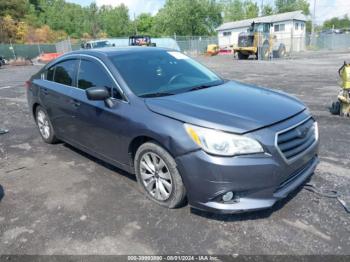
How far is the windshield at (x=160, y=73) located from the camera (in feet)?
12.7

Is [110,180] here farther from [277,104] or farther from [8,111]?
[8,111]

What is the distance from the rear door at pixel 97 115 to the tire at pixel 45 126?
106 centimetres

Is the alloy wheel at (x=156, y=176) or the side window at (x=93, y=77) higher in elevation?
the side window at (x=93, y=77)

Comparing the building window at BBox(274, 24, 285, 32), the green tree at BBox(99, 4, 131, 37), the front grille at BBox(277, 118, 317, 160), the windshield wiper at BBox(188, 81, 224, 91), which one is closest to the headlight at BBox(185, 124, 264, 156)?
the front grille at BBox(277, 118, 317, 160)

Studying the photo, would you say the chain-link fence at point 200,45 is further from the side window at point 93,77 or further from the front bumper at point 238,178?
the front bumper at point 238,178

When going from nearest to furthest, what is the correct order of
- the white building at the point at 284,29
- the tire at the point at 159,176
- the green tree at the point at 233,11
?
the tire at the point at 159,176
the white building at the point at 284,29
the green tree at the point at 233,11

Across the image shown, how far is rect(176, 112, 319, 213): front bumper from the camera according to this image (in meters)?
2.92

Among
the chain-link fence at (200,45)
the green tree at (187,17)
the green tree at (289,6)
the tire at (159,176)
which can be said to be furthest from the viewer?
the green tree at (289,6)

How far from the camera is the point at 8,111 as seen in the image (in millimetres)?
9195

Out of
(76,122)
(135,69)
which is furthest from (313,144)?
(76,122)

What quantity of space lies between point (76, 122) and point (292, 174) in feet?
9.52

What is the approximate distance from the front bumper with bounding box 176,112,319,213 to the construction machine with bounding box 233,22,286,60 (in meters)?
27.5

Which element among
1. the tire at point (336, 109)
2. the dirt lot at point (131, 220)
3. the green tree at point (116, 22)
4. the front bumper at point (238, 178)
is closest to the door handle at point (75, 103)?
the dirt lot at point (131, 220)

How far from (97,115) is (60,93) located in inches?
45.2
